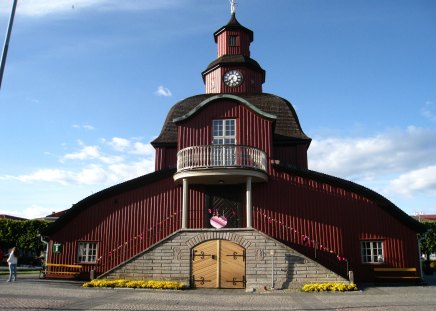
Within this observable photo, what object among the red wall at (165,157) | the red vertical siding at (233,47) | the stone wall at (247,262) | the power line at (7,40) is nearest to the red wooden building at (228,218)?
the stone wall at (247,262)

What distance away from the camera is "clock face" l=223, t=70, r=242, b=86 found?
26609 mm

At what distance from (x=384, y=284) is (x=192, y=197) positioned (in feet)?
30.8

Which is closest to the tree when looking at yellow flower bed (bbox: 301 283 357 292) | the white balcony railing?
yellow flower bed (bbox: 301 283 357 292)

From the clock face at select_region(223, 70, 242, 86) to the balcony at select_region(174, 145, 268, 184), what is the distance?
9536 millimetres

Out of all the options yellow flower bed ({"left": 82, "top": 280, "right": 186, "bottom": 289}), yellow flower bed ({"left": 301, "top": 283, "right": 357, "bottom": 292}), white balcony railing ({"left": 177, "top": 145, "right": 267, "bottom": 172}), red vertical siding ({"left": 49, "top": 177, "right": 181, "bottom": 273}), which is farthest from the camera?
red vertical siding ({"left": 49, "top": 177, "right": 181, "bottom": 273})

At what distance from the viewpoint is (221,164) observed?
17.5 m

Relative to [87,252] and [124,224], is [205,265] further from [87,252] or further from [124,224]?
[87,252]

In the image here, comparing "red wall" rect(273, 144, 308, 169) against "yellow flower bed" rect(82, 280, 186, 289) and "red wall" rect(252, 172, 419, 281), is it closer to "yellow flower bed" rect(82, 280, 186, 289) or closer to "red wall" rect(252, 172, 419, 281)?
"red wall" rect(252, 172, 419, 281)

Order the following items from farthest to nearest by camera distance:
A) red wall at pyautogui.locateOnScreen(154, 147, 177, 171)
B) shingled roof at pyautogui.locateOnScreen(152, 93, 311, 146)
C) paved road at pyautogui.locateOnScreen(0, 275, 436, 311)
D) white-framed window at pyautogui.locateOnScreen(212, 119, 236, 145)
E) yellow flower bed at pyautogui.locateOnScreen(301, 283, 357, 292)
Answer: red wall at pyautogui.locateOnScreen(154, 147, 177, 171), shingled roof at pyautogui.locateOnScreen(152, 93, 311, 146), white-framed window at pyautogui.locateOnScreen(212, 119, 236, 145), yellow flower bed at pyautogui.locateOnScreen(301, 283, 357, 292), paved road at pyautogui.locateOnScreen(0, 275, 436, 311)

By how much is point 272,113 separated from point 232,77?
4.93 m

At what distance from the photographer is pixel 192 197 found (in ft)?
62.7

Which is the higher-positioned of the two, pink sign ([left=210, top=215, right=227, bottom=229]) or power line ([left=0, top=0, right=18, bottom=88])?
power line ([left=0, top=0, right=18, bottom=88])

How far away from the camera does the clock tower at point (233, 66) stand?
26609 millimetres

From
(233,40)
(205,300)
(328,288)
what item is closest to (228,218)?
(328,288)
